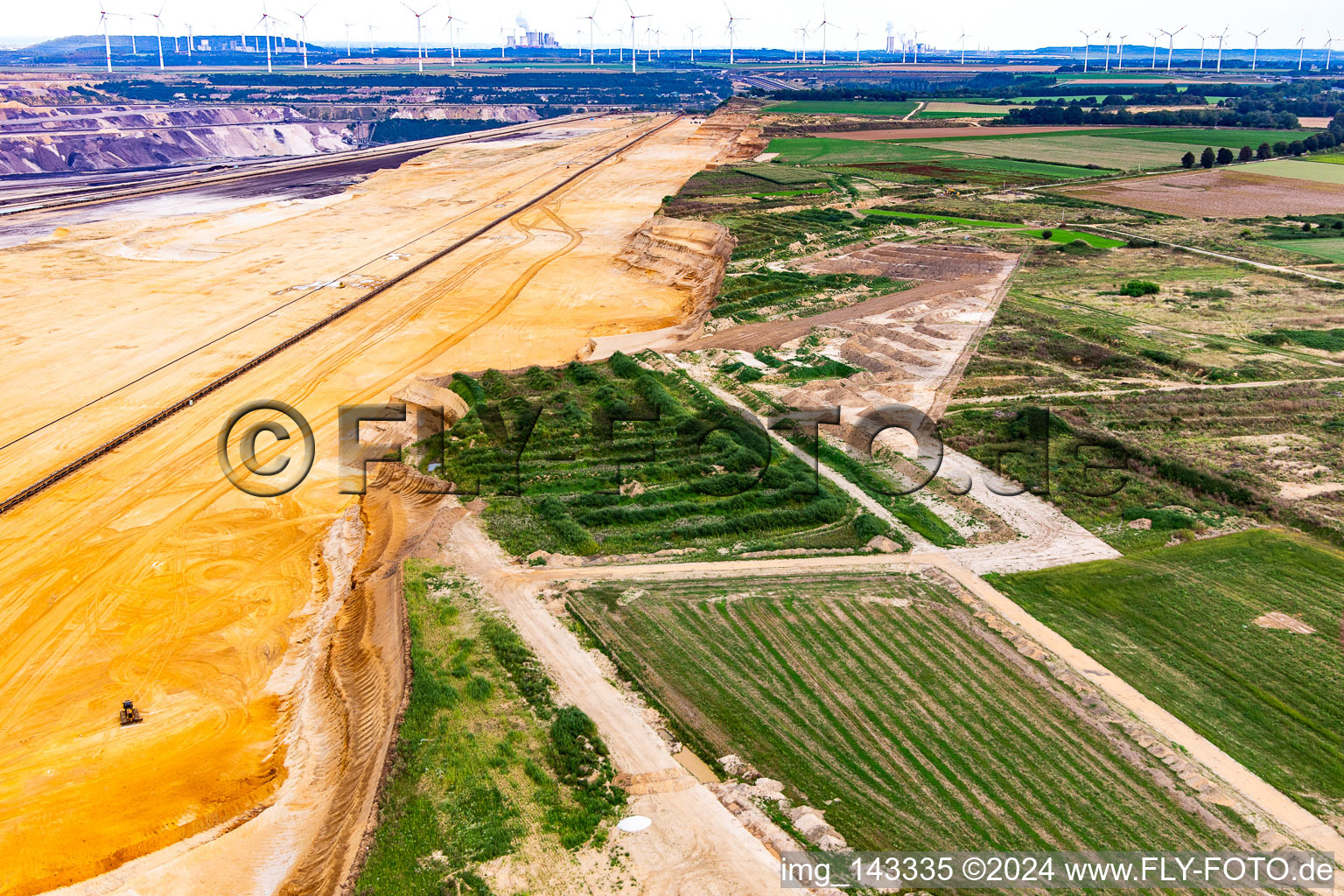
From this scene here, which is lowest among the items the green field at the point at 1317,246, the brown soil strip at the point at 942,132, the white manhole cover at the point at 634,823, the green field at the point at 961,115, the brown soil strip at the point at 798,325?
the white manhole cover at the point at 634,823

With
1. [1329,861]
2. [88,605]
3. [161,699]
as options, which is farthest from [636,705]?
[88,605]

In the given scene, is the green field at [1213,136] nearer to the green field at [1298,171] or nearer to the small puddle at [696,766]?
the green field at [1298,171]

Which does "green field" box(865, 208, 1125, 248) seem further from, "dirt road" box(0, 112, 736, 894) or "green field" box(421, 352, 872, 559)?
"green field" box(421, 352, 872, 559)

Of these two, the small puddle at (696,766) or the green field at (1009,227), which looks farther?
the green field at (1009,227)

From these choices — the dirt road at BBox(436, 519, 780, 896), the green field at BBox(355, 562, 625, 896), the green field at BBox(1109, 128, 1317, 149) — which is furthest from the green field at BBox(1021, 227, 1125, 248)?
the green field at BBox(1109, 128, 1317, 149)

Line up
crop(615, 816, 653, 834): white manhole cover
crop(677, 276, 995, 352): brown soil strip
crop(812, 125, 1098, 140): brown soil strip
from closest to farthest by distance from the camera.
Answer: crop(615, 816, 653, 834): white manhole cover, crop(677, 276, 995, 352): brown soil strip, crop(812, 125, 1098, 140): brown soil strip

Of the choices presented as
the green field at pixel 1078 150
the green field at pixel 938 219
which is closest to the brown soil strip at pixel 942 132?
the green field at pixel 1078 150

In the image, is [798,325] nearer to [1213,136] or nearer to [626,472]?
[626,472]

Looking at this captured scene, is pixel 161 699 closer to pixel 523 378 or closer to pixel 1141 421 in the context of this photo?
pixel 523 378
